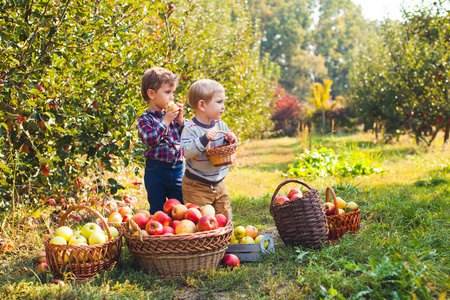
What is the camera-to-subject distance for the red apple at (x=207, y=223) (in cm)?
272

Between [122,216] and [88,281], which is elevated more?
[122,216]

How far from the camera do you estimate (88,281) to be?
2553 mm

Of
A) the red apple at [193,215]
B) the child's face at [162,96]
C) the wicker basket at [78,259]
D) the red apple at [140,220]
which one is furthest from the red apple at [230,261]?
the child's face at [162,96]

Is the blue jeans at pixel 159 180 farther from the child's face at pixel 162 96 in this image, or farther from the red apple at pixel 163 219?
the red apple at pixel 163 219

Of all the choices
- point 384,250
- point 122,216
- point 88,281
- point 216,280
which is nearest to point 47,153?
point 122,216

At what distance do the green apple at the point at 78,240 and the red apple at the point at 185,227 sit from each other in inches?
25.5

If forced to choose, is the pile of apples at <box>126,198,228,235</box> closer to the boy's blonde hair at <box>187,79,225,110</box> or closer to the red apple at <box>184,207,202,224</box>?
the red apple at <box>184,207,202,224</box>

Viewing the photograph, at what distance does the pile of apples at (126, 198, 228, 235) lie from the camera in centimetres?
271

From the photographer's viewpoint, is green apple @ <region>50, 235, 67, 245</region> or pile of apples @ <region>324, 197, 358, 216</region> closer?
green apple @ <region>50, 235, 67, 245</region>

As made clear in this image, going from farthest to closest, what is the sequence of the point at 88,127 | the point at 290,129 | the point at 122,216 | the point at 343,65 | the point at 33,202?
the point at 343,65, the point at 290,129, the point at 33,202, the point at 88,127, the point at 122,216

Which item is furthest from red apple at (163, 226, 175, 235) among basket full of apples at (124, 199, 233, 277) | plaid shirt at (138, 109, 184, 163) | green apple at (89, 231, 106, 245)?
plaid shirt at (138, 109, 184, 163)

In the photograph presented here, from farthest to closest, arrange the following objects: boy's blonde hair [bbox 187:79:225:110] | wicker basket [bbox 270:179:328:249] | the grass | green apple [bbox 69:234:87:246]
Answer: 1. boy's blonde hair [bbox 187:79:225:110]
2. wicker basket [bbox 270:179:328:249]
3. green apple [bbox 69:234:87:246]
4. the grass

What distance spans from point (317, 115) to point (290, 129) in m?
2.09

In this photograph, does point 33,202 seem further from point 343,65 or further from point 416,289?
point 343,65
